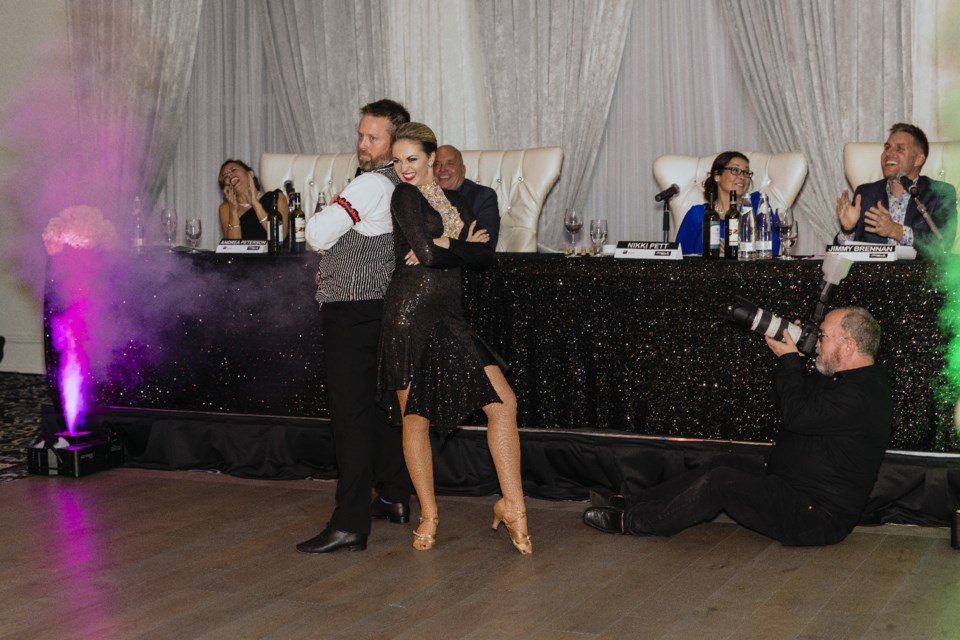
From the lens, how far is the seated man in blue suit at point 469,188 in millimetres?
5250

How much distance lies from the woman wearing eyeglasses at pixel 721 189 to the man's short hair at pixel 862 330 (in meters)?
1.03

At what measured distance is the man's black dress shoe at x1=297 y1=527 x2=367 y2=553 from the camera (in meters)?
3.61

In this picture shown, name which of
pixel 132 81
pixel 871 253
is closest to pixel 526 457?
pixel 871 253

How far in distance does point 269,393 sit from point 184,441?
19.2 inches

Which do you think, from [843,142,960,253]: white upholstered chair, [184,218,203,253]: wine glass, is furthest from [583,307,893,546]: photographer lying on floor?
[184,218,203,253]: wine glass

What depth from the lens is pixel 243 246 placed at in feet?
15.5

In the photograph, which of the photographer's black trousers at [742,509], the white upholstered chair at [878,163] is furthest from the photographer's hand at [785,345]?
the white upholstered chair at [878,163]

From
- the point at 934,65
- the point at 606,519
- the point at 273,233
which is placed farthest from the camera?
the point at 934,65

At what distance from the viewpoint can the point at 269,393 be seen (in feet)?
15.4

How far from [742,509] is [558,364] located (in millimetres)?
948

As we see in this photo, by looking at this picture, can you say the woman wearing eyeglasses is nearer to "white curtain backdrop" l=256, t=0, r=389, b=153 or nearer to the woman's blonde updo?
the woman's blonde updo

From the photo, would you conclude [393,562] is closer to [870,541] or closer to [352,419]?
[352,419]

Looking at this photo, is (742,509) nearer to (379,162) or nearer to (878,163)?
(379,162)

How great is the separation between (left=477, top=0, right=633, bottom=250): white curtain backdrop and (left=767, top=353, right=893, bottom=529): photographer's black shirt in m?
3.25
